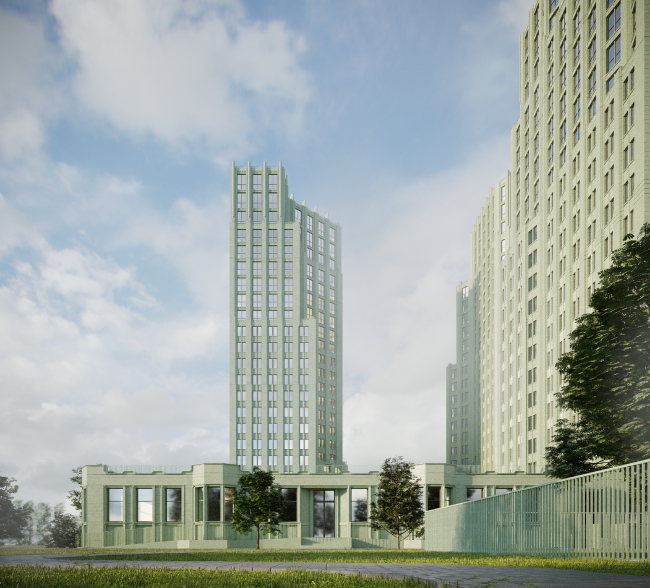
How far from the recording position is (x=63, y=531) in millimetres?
88312

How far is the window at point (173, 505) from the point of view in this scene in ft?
219

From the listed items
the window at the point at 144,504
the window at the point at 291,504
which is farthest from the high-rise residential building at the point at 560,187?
the window at the point at 144,504

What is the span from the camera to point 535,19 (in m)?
84.6

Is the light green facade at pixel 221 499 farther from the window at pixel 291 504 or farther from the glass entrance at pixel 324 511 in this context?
the glass entrance at pixel 324 511

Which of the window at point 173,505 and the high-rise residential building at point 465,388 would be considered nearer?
the window at point 173,505

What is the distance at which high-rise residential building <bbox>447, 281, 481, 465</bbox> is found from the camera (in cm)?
13688

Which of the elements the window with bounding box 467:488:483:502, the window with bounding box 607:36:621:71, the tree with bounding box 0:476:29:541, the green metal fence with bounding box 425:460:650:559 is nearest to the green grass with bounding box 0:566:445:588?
the tree with bounding box 0:476:29:541

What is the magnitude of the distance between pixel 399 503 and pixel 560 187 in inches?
1548

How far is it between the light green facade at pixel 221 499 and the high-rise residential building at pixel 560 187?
13.7 metres

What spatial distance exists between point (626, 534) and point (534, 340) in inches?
2664

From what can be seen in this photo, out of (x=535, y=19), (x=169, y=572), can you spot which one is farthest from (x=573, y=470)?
(x=535, y=19)

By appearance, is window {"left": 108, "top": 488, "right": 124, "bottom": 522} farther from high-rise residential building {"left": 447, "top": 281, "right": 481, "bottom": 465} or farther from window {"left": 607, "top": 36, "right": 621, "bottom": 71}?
high-rise residential building {"left": 447, "top": 281, "right": 481, "bottom": 465}

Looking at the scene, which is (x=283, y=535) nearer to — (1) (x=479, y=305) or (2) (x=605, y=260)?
(2) (x=605, y=260)

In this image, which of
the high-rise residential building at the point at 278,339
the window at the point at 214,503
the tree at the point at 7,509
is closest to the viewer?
the tree at the point at 7,509
